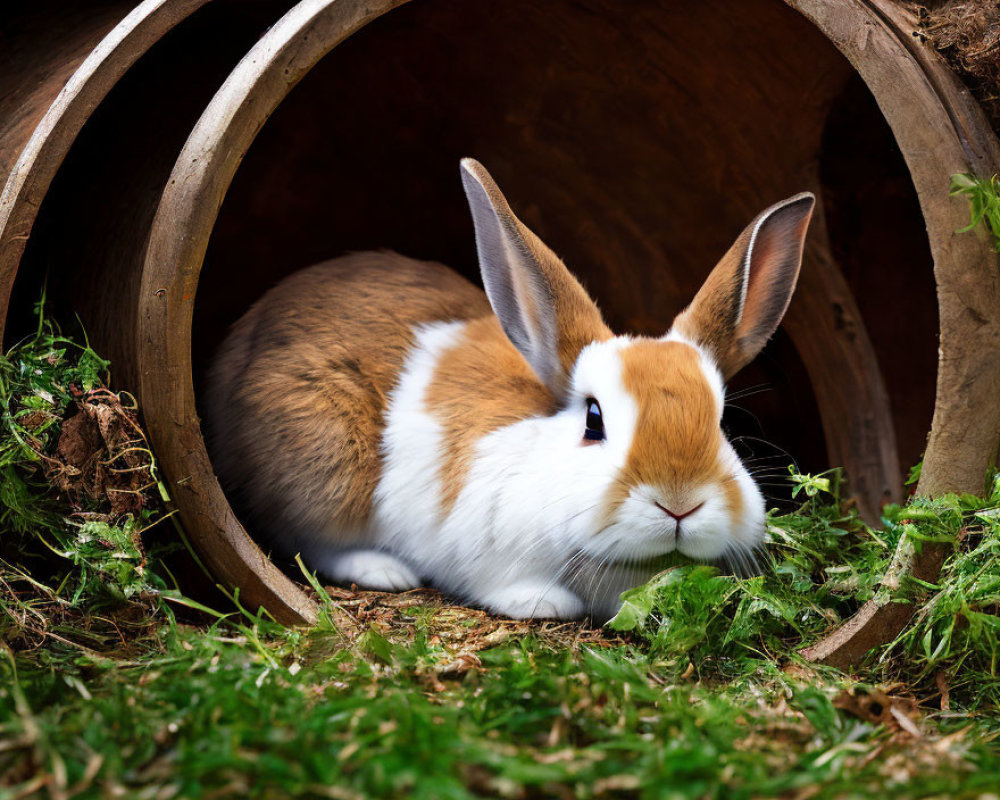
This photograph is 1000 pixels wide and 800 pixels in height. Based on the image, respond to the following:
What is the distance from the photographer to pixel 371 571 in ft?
11.7

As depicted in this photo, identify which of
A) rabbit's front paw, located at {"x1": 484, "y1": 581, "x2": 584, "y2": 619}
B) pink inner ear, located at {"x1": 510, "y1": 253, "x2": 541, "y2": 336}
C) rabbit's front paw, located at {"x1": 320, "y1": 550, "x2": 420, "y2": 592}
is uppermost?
pink inner ear, located at {"x1": 510, "y1": 253, "x2": 541, "y2": 336}

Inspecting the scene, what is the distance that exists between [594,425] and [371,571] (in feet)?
3.57

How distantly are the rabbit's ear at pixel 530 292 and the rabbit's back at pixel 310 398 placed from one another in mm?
650

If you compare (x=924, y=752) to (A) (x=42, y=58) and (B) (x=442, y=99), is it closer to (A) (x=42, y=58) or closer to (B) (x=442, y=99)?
(B) (x=442, y=99)

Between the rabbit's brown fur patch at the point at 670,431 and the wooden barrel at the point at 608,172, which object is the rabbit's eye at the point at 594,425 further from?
the wooden barrel at the point at 608,172

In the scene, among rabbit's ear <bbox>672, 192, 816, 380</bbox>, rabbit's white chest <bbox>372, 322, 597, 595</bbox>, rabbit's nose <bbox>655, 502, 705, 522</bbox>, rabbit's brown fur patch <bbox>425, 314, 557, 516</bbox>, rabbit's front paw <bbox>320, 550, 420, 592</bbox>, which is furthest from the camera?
rabbit's front paw <bbox>320, 550, 420, 592</bbox>

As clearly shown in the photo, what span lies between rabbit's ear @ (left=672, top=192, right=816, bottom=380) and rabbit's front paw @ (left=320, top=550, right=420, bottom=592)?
140cm

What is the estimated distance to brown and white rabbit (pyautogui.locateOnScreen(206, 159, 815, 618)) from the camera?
9.48 ft

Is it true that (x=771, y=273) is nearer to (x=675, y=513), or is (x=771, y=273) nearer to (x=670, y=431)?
(x=670, y=431)

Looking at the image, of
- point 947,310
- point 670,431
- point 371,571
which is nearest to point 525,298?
point 670,431

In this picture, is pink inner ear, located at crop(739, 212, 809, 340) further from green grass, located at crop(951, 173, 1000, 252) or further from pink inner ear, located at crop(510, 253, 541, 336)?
pink inner ear, located at crop(510, 253, 541, 336)

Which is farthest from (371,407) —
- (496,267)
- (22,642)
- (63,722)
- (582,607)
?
(63,722)

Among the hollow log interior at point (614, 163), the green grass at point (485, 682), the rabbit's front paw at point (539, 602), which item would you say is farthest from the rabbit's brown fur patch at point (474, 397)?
the hollow log interior at point (614, 163)

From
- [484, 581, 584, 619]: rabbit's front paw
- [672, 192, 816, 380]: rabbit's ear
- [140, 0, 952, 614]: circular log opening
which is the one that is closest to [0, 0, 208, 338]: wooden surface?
[140, 0, 952, 614]: circular log opening
